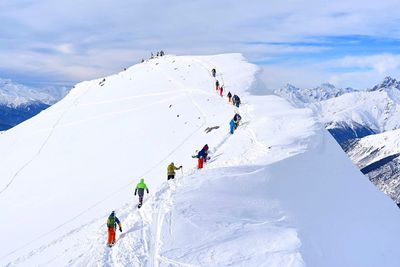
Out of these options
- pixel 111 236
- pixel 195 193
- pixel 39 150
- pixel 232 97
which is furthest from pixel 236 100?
pixel 111 236

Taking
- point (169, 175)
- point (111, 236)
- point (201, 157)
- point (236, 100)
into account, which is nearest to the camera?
point (111, 236)

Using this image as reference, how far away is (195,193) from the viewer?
23219mm

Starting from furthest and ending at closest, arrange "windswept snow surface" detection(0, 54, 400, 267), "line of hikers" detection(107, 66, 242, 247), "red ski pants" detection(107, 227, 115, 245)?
"line of hikers" detection(107, 66, 242, 247) → "red ski pants" detection(107, 227, 115, 245) → "windswept snow surface" detection(0, 54, 400, 267)

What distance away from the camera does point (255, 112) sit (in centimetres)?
4247

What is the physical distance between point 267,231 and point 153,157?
23.6 meters

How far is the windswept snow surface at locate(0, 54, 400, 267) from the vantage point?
65.1ft

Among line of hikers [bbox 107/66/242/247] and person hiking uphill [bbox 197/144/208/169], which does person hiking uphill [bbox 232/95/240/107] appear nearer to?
line of hikers [bbox 107/66/242/247]

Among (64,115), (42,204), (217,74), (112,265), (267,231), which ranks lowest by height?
(112,265)

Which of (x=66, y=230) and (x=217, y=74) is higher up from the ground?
(x=217, y=74)

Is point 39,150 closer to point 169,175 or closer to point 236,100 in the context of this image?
point 236,100

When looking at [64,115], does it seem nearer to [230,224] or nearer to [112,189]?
[112,189]

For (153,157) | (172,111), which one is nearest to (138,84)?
(172,111)

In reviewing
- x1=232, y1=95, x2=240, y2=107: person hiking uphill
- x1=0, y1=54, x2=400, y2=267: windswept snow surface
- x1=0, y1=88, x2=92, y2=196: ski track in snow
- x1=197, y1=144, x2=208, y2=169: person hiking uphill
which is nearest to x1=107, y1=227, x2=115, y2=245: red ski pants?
x1=0, y1=54, x2=400, y2=267: windswept snow surface

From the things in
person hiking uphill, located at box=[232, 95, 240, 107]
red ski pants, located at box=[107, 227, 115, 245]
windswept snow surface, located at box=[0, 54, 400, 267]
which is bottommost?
red ski pants, located at box=[107, 227, 115, 245]
